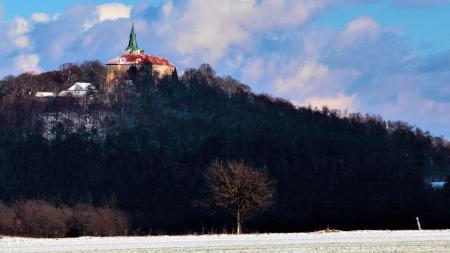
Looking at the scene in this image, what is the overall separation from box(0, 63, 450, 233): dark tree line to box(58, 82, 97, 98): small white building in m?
6.69

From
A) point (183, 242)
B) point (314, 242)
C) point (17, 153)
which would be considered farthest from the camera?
point (17, 153)

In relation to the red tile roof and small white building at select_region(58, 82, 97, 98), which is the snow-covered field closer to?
small white building at select_region(58, 82, 97, 98)

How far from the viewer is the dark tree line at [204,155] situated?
346ft

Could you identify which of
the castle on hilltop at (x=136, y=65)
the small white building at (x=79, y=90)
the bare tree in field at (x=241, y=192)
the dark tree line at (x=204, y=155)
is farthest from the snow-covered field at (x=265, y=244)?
the castle on hilltop at (x=136, y=65)

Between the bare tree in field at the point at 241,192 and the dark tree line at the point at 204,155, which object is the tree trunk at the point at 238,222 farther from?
the dark tree line at the point at 204,155

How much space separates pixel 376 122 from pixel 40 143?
72016mm

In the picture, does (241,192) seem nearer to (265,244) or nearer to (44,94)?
(265,244)

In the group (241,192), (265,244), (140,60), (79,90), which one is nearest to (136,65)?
(140,60)

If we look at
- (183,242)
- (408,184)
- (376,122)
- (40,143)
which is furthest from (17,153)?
(183,242)

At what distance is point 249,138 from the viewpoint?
14775cm

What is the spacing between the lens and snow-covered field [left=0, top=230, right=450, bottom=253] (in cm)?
3005

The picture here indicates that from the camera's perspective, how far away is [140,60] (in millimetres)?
193750

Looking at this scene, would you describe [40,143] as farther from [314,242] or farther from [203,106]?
[314,242]

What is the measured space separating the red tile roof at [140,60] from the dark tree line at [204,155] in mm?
9516
